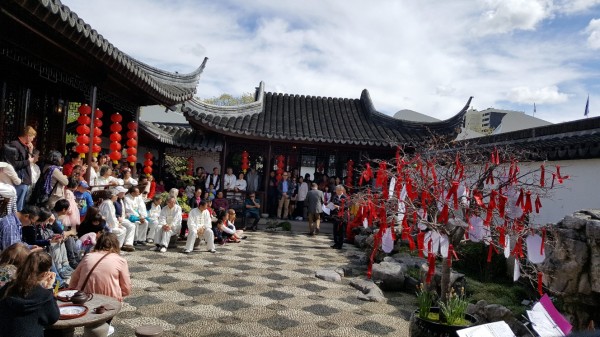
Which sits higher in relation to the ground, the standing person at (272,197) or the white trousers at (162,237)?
the standing person at (272,197)

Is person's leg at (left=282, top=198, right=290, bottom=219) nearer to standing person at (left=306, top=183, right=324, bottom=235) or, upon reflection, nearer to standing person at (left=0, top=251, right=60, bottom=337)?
standing person at (left=306, top=183, right=324, bottom=235)

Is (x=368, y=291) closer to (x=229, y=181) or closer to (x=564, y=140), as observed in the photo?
(x=564, y=140)

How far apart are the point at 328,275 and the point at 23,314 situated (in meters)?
5.58

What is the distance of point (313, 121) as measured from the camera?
18047 mm

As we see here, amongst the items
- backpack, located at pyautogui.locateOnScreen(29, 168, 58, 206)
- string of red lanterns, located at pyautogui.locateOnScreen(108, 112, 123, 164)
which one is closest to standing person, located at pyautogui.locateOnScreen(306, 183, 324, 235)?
string of red lanterns, located at pyautogui.locateOnScreen(108, 112, 123, 164)

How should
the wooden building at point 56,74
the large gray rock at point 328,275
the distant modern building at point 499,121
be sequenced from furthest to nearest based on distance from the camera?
1. the distant modern building at point 499,121
2. the large gray rock at point 328,275
3. the wooden building at point 56,74

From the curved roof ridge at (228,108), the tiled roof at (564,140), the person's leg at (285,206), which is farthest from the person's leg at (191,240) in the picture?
the tiled roof at (564,140)

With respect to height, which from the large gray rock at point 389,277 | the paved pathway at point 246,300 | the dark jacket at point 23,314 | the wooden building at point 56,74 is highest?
the wooden building at point 56,74

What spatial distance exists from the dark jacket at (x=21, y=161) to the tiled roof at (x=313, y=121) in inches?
311

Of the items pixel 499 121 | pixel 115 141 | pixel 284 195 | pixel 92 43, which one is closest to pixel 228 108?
pixel 284 195

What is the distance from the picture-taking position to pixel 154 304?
5746 millimetres

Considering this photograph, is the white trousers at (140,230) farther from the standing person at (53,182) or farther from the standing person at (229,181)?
the standing person at (229,181)

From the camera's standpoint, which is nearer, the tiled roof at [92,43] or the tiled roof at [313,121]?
the tiled roof at [92,43]

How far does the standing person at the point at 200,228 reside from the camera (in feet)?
31.4
